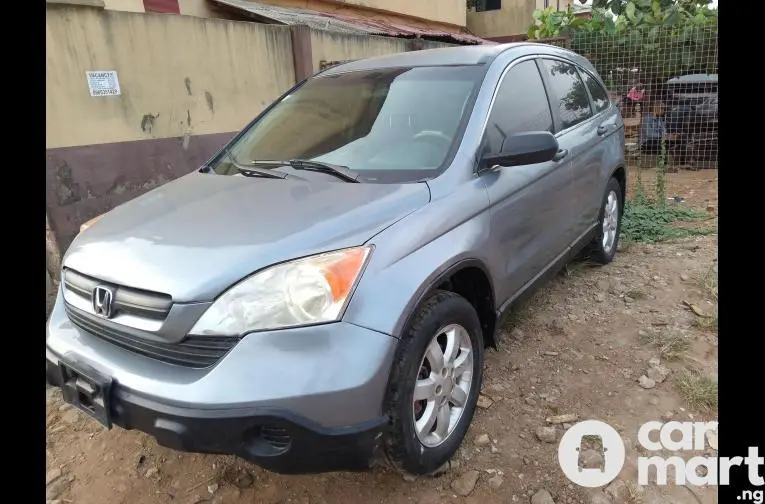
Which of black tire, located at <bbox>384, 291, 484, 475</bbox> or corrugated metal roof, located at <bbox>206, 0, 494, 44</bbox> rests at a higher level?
corrugated metal roof, located at <bbox>206, 0, 494, 44</bbox>

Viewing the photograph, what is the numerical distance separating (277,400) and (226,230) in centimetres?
70

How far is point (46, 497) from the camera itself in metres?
2.36

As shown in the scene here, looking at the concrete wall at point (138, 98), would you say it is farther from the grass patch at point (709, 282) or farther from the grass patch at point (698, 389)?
the grass patch at point (709, 282)

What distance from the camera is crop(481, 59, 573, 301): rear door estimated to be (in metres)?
2.65

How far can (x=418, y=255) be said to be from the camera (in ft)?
6.85

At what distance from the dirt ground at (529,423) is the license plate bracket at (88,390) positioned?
602mm

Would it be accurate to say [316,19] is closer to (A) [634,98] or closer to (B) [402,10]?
(B) [402,10]

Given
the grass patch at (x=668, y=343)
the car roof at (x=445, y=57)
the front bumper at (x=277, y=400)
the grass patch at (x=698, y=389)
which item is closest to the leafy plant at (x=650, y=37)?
the car roof at (x=445, y=57)

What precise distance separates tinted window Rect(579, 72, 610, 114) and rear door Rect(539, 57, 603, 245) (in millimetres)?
134

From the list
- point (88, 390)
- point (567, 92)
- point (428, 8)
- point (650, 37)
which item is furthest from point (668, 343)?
point (428, 8)

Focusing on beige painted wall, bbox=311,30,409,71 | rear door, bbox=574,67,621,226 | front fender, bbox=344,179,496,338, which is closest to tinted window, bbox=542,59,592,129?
rear door, bbox=574,67,621,226

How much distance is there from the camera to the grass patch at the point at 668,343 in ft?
10.3

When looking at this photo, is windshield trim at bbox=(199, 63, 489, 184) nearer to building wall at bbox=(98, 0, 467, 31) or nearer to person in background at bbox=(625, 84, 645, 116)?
building wall at bbox=(98, 0, 467, 31)
